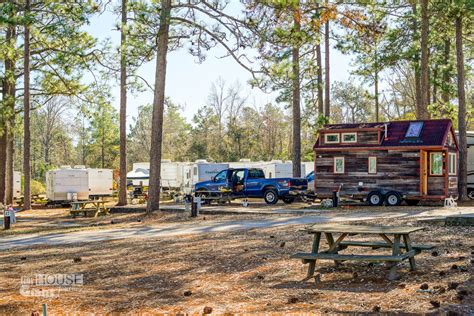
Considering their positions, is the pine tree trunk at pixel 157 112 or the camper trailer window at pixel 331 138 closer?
the pine tree trunk at pixel 157 112

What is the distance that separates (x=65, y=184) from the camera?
112ft

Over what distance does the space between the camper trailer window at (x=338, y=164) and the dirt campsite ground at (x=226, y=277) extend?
12081 millimetres

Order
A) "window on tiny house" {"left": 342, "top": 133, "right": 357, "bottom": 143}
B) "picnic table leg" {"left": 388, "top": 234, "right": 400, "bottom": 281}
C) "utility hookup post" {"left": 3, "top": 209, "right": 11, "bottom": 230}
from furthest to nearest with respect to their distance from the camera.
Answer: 1. "window on tiny house" {"left": 342, "top": 133, "right": 357, "bottom": 143}
2. "utility hookup post" {"left": 3, "top": 209, "right": 11, "bottom": 230}
3. "picnic table leg" {"left": 388, "top": 234, "right": 400, "bottom": 281}

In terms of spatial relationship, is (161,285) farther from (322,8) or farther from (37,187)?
(37,187)

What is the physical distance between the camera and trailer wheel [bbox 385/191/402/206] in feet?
79.2

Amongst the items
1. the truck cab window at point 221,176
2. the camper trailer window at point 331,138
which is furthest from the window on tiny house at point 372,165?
the truck cab window at point 221,176

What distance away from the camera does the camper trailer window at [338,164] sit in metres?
25.9

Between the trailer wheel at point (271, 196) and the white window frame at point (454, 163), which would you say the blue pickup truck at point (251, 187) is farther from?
the white window frame at point (454, 163)

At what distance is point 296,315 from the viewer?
6301 mm

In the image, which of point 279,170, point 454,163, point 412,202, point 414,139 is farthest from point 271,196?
point 279,170

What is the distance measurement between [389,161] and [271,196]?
18.3ft

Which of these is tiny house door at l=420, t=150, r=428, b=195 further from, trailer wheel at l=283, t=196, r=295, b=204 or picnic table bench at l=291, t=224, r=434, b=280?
picnic table bench at l=291, t=224, r=434, b=280

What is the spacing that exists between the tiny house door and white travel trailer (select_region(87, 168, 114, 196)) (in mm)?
19386

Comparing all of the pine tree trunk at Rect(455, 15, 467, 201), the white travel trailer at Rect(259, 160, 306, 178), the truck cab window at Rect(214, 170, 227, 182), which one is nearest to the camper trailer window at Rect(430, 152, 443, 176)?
the pine tree trunk at Rect(455, 15, 467, 201)
